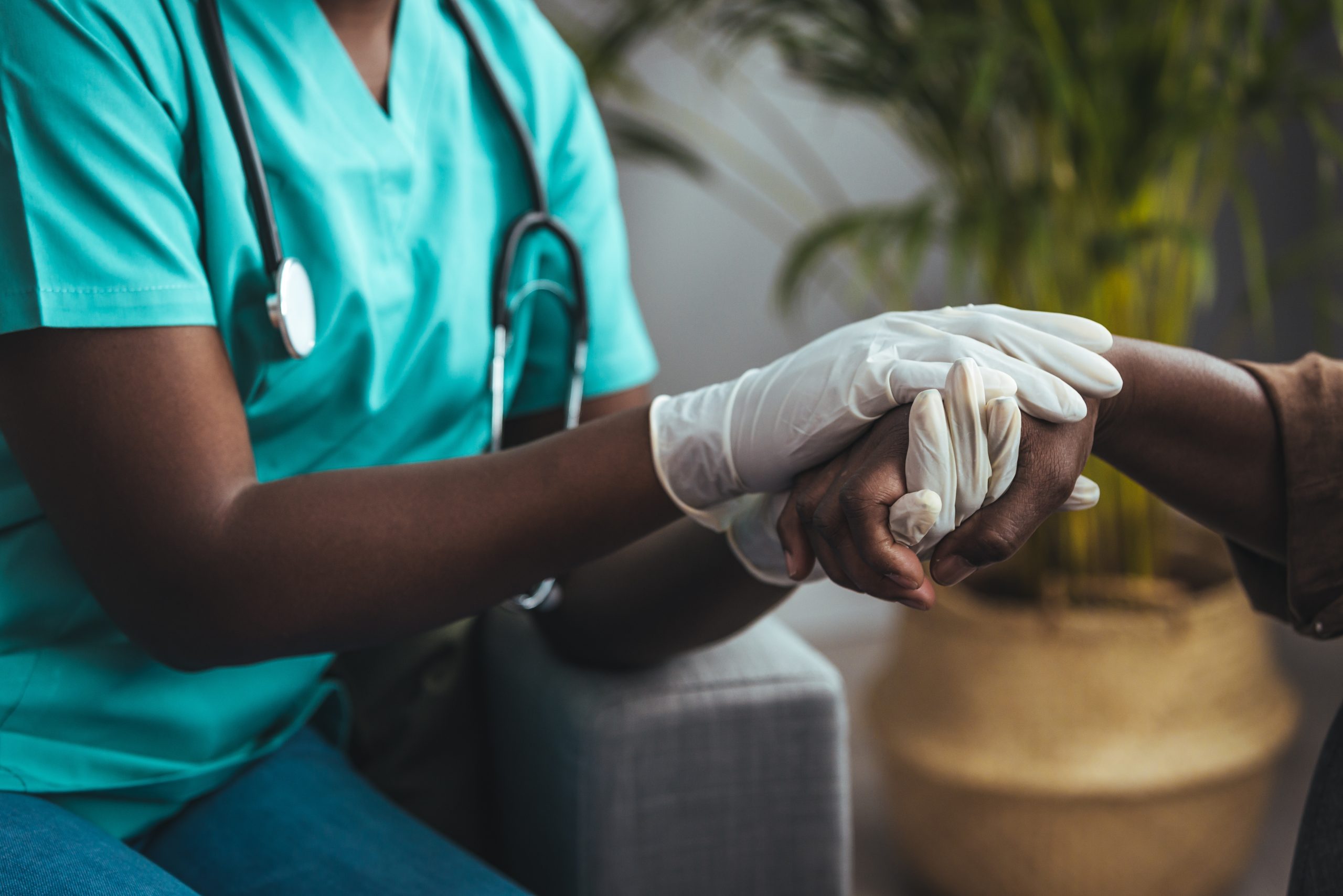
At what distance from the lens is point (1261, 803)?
1351 mm

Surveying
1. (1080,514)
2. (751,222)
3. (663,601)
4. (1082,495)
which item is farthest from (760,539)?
(751,222)

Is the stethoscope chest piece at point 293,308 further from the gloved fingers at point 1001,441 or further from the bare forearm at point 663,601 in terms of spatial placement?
the gloved fingers at point 1001,441

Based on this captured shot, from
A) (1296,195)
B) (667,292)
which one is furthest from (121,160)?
(1296,195)

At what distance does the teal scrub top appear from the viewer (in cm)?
60

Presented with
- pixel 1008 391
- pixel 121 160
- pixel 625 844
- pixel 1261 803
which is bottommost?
pixel 1261 803

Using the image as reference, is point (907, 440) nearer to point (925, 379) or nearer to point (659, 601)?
point (925, 379)

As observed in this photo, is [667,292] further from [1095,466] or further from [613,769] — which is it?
[613,769]

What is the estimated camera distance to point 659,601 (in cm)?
80

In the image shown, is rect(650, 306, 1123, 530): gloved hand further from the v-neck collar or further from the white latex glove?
the v-neck collar

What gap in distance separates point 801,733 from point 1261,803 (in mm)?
878

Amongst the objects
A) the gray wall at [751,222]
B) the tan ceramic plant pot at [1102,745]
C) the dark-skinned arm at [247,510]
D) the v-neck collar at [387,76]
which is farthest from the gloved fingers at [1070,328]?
the gray wall at [751,222]

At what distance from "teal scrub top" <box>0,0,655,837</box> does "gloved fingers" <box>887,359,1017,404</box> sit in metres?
0.37

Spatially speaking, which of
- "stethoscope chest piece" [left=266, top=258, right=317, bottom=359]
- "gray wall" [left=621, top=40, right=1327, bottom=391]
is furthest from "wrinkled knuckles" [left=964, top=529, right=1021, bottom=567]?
"gray wall" [left=621, top=40, right=1327, bottom=391]

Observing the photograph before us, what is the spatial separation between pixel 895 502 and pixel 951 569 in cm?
6
